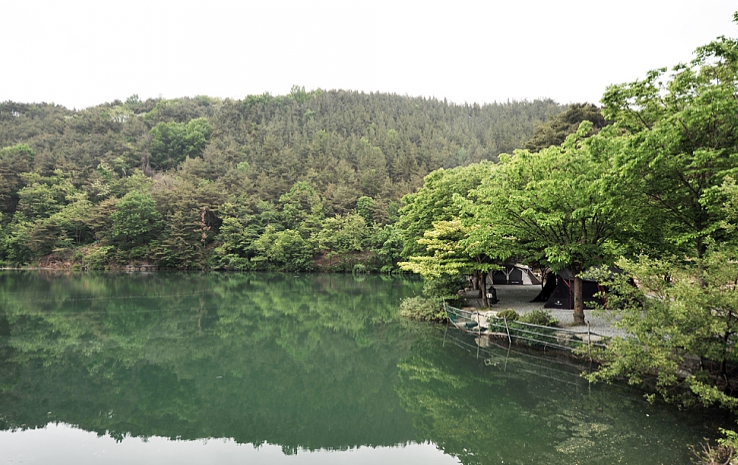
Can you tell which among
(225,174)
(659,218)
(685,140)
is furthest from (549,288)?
(225,174)

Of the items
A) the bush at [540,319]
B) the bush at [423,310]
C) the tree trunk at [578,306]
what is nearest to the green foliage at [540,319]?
the bush at [540,319]

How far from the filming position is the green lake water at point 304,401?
789 centimetres

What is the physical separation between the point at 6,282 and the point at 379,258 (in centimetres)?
3526

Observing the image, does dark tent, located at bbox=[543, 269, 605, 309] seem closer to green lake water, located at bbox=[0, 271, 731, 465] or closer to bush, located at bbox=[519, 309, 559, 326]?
bush, located at bbox=[519, 309, 559, 326]

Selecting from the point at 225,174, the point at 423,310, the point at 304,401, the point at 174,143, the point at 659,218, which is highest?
the point at 174,143

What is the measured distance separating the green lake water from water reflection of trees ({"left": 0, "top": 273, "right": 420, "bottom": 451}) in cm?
6

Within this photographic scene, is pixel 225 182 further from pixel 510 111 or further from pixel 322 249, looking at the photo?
pixel 510 111

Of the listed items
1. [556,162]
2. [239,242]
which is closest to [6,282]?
[239,242]

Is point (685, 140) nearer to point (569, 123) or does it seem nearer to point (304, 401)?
point (304, 401)

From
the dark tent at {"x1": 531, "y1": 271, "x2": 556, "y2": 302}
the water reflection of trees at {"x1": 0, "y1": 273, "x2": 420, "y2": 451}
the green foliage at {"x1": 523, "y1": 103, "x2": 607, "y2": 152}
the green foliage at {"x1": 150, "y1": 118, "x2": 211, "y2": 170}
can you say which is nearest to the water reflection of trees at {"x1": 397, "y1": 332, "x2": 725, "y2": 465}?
the water reflection of trees at {"x1": 0, "y1": 273, "x2": 420, "y2": 451}

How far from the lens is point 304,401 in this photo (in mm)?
10539

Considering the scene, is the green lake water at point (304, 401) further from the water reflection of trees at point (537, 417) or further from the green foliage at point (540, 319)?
the green foliage at point (540, 319)

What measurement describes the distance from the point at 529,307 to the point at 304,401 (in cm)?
1334

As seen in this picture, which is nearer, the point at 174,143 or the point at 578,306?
the point at 578,306
